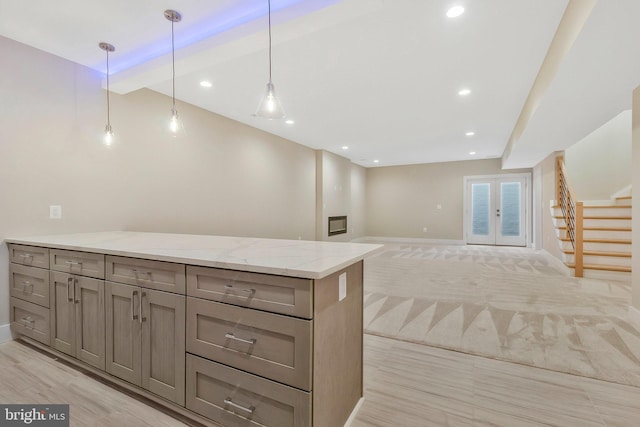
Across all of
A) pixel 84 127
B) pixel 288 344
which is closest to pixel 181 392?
pixel 288 344

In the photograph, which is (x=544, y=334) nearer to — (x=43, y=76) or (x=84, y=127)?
(x=84, y=127)

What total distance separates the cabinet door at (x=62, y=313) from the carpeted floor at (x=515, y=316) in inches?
90.6

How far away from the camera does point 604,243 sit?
4.68m

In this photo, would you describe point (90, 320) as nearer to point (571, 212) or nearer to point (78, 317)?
point (78, 317)

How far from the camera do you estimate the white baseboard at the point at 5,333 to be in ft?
7.99

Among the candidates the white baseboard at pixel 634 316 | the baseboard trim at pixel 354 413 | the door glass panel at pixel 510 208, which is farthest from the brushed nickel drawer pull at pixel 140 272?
the door glass panel at pixel 510 208

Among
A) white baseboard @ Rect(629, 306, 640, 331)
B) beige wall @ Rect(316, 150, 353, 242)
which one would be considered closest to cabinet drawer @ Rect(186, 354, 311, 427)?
white baseboard @ Rect(629, 306, 640, 331)

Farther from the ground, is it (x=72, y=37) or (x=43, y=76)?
(x=72, y=37)

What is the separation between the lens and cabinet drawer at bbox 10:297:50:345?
2.20 m

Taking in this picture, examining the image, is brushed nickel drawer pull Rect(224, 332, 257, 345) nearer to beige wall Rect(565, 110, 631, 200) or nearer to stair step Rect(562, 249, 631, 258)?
stair step Rect(562, 249, 631, 258)

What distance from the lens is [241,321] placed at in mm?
1328

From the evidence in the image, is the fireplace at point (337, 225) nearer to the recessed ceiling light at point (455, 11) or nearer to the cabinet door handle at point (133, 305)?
the recessed ceiling light at point (455, 11)

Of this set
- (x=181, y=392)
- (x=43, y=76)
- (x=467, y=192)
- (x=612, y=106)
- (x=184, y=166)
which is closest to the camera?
(x=181, y=392)

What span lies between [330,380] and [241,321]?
19.0 inches
